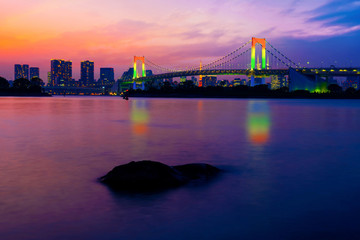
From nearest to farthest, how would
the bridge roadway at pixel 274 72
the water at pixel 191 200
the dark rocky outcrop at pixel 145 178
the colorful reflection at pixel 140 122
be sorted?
the water at pixel 191 200
the dark rocky outcrop at pixel 145 178
the colorful reflection at pixel 140 122
the bridge roadway at pixel 274 72

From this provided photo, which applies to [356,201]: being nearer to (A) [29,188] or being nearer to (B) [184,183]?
(B) [184,183]

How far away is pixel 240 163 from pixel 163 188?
4188mm

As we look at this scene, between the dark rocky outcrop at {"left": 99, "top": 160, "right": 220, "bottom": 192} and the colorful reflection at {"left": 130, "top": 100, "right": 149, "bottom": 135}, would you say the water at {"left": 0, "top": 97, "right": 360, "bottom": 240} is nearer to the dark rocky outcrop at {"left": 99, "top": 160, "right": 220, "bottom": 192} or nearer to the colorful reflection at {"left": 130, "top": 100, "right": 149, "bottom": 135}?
the dark rocky outcrop at {"left": 99, "top": 160, "right": 220, "bottom": 192}

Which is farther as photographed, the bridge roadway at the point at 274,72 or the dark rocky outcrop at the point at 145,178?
the bridge roadway at the point at 274,72

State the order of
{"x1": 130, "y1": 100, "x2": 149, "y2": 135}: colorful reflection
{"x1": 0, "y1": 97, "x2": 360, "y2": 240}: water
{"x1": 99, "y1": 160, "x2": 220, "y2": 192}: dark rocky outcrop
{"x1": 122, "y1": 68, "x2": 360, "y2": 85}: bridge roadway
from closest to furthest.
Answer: {"x1": 0, "y1": 97, "x2": 360, "y2": 240}: water, {"x1": 99, "y1": 160, "x2": 220, "y2": 192}: dark rocky outcrop, {"x1": 130, "y1": 100, "x2": 149, "y2": 135}: colorful reflection, {"x1": 122, "y1": 68, "x2": 360, "y2": 85}: bridge roadway

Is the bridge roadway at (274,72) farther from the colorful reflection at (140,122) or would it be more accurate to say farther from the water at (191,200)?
the water at (191,200)

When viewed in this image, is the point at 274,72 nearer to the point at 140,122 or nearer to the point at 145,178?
the point at 140,122

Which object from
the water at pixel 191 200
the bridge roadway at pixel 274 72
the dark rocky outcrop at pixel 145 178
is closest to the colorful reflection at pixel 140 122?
the water at pixel 191 200

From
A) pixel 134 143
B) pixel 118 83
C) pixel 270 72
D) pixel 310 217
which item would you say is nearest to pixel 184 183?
pixel 310 217

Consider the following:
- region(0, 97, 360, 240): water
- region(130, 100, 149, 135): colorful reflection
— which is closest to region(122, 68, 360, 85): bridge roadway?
region(130, 100, 149, 135): colorful reflection

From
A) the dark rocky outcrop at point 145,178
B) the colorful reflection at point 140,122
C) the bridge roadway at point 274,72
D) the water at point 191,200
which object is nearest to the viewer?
the water at point 191,200

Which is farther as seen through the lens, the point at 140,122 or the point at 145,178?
the point at 140,122

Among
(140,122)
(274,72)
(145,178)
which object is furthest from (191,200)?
(274,72)

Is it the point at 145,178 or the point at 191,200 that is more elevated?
the point at 145,178
